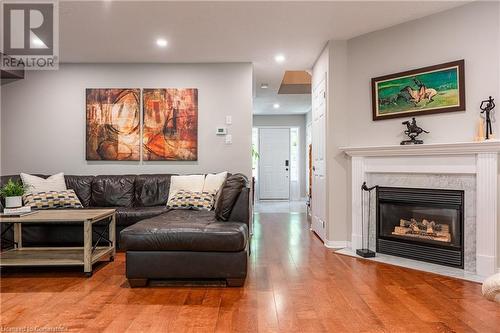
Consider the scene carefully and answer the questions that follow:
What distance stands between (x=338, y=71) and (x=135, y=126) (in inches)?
111

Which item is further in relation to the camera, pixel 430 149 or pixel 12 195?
pixel 12 195

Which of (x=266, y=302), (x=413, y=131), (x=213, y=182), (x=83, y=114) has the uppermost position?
(x=83, y=114)

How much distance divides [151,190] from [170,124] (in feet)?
3.32

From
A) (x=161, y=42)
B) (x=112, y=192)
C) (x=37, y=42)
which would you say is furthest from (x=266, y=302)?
(x=37, y=42)

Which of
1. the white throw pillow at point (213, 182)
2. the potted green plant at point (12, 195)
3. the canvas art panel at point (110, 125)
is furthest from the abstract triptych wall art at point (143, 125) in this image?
the potted green plant at point (12, 195)

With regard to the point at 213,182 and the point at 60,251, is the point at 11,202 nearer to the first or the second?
the point at 60,251

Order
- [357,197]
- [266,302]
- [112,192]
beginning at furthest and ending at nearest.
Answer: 1. [112,192]
2. [357,197]
3. [266,302]

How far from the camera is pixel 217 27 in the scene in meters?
3.54

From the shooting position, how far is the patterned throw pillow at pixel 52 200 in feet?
12.2

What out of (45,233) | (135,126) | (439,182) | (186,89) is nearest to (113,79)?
(135,126)

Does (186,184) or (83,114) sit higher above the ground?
(83,114)

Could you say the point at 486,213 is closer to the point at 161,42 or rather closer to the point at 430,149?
the point at 430,149

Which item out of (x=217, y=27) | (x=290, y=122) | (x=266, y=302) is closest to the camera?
(x=266, y=302)

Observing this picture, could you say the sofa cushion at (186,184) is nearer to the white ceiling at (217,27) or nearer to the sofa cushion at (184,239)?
the sofa cushion at (184,239)
